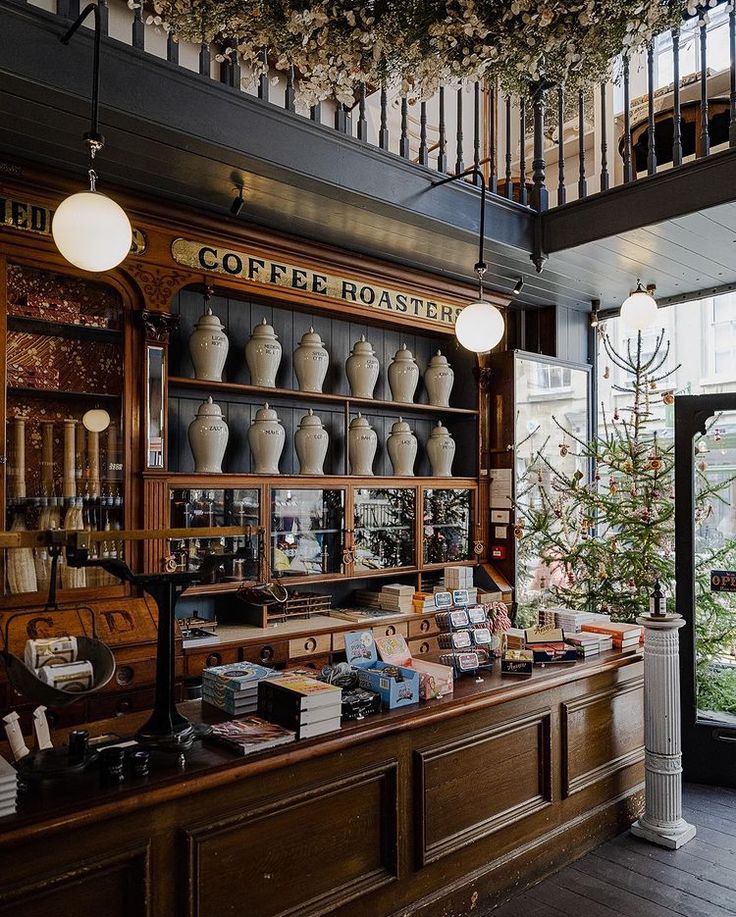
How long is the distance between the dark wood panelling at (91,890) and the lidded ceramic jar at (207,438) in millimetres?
2301

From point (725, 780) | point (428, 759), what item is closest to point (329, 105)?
point (428, 759)

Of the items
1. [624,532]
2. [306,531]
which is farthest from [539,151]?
[306,531]

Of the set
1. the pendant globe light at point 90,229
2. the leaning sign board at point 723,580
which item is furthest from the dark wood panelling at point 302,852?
the leaning sign board at point 723,580

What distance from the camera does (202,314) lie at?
13.8ft

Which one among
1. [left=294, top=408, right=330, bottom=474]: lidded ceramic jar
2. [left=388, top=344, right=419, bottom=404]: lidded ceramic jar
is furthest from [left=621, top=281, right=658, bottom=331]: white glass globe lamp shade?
[left=294, top=408, right=330, bottom=474]: lidded ceramic jar

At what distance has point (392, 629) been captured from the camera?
4.54 metres

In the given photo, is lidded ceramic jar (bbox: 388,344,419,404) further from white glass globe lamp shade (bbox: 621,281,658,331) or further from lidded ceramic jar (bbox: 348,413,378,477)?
white glass globe lamp shade (bbox: 621,281,658,331)

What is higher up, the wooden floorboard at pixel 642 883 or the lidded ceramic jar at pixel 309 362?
the lidded ceramic jar at pixel 309 362

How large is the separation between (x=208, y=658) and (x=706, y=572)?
288 cm

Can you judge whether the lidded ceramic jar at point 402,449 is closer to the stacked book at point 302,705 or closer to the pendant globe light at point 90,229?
the stacked book at point 302,705

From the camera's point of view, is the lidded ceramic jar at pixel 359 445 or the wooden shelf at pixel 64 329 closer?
the wooden shelf at pixel 64 329

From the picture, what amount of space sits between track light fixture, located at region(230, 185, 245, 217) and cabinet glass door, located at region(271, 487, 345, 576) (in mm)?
1500

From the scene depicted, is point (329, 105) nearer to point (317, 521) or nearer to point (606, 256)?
point (606, 256)

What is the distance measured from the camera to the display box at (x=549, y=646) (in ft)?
10.6
